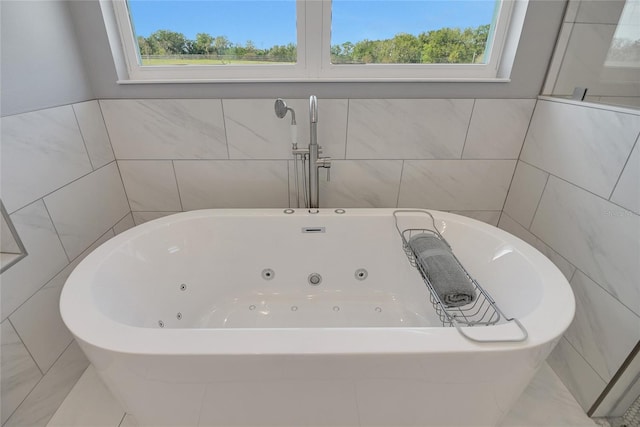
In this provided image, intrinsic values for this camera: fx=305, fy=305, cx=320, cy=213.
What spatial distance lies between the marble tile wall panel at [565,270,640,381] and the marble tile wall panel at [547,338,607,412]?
3cm

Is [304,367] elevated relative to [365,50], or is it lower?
lower

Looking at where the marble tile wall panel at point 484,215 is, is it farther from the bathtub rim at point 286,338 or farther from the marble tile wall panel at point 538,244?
the bathtub rim at point 286,338

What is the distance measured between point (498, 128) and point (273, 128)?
45.1 inches

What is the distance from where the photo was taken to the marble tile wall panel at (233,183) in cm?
161

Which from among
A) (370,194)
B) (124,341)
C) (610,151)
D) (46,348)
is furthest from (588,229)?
(46,348)

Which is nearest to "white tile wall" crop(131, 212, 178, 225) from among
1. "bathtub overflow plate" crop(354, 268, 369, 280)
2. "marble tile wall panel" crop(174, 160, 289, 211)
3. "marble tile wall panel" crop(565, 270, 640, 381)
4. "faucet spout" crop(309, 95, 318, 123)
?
"marble tile wall panel" crop(174, 160, 289, 211)

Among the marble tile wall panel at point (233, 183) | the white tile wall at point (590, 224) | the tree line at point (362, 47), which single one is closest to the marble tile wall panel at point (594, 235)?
the white tile wall at point (590, 224)

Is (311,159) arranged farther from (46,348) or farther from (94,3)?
(46,348)

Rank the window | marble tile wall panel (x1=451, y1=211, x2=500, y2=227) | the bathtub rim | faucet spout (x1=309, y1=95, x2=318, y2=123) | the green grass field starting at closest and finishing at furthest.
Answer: the bathtub rim, faucet spout (x1=309, y1=95, x2=318, y2=123), the window, the green grass field, marble tile wall panel (x1=451, y1=211, x2=500, y2=227)

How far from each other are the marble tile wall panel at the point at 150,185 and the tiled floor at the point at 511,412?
0.85m

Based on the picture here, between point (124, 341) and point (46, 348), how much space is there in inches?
26.5

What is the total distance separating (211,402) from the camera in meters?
0.88

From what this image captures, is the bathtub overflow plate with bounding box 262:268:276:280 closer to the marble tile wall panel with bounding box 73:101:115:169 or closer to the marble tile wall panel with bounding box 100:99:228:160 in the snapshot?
the marble tile wall panel with bounding box 100:99:228:160

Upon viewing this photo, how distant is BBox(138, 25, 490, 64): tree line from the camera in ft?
4.90
